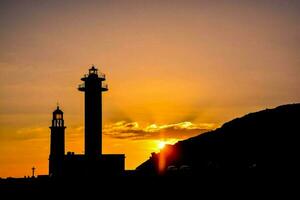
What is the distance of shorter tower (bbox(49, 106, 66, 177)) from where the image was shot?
66.8 m

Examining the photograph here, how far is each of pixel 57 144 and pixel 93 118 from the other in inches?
425

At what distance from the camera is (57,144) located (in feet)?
226

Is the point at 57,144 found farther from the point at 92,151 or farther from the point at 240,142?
the point at 240,142

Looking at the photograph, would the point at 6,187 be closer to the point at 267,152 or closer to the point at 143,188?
the point at 143,188

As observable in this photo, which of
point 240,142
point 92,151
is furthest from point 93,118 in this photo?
point 240,142

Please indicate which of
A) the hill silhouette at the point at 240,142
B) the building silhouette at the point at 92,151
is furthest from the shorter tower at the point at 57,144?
the hill silhouette at the point at 240,142

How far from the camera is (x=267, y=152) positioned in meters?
62.9

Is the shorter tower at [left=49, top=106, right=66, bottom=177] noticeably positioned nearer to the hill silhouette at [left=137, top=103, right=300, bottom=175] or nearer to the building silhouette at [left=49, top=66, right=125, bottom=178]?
the building silhouette at [left=49, top=66, right=125, bottom=178]

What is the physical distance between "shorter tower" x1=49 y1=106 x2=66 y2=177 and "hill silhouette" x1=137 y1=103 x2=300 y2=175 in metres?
10.3

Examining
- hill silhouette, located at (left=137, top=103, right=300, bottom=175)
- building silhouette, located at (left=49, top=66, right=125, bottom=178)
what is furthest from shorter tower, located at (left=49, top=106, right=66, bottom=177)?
hill silhouette, located at (left=137, top=103, right=300, bottom=175)

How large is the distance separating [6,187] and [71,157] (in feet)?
35.4

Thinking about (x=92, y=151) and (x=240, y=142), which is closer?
(x=92, y=151)

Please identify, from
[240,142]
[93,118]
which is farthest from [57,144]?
[240,142]

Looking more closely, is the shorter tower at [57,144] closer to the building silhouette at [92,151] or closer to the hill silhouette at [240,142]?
the building silhouette at [92,151]
